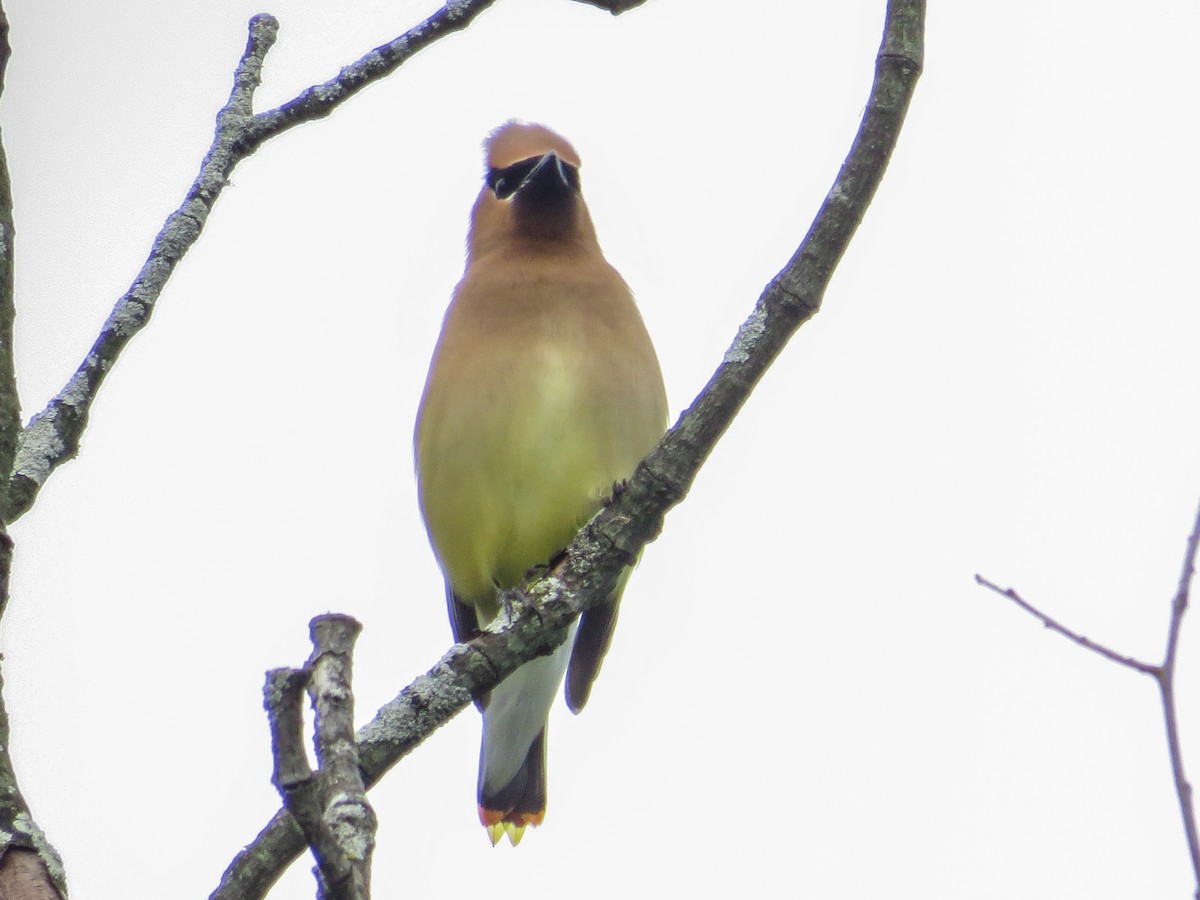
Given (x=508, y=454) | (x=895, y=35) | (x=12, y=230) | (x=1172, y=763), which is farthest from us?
(x=508, y=454)

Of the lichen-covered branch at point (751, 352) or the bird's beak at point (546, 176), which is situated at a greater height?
the bird's beak at point (546, 176)

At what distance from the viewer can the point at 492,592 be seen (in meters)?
5.18

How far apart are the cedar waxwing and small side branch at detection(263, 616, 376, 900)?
8.77ft

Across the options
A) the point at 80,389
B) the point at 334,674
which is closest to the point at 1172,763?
the point at 334,674

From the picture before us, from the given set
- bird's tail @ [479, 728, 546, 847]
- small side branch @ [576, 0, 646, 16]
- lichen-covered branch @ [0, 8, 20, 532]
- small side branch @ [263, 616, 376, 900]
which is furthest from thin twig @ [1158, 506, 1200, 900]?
bird's tail @ [479, 728, 546, 847]

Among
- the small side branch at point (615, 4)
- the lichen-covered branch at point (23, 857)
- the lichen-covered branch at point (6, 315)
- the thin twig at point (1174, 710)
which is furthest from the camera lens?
the small side branch at point (615, 4)

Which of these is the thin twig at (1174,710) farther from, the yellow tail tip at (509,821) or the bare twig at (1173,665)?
the yellow tail tip at (509,821)

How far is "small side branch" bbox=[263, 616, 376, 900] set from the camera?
184 centimetres

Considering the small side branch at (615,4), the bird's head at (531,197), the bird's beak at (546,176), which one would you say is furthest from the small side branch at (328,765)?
the bird's beak at (546,176)

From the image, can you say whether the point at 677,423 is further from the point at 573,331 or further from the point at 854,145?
the point at 573,331

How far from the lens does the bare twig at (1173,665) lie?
1586 mm

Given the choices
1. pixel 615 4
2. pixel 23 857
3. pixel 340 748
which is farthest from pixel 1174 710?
pixel 615 4

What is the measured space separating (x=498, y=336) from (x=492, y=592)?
0.79m

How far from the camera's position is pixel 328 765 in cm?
206
